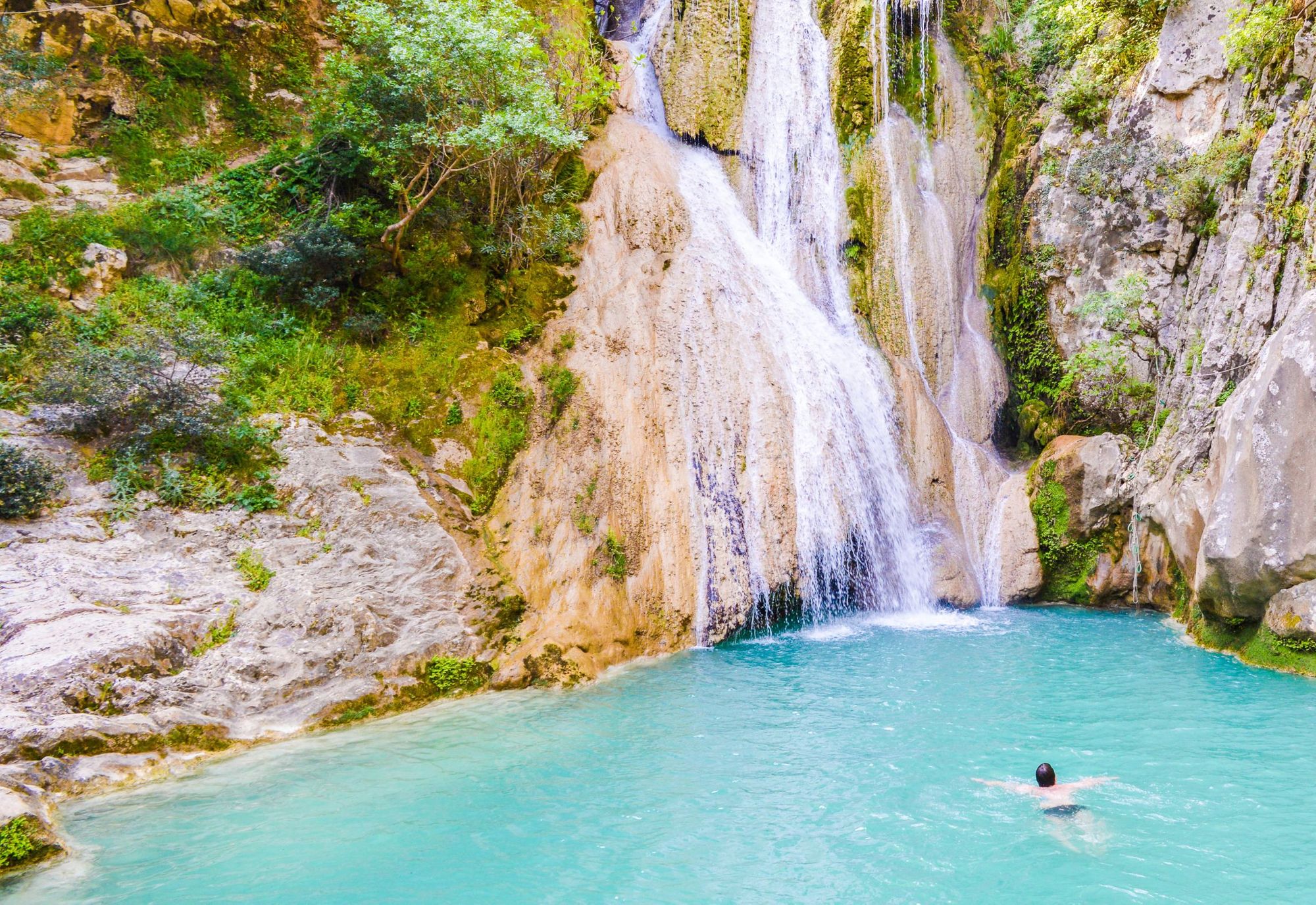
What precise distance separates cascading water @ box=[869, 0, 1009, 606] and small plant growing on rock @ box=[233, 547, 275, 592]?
1295 centimetres

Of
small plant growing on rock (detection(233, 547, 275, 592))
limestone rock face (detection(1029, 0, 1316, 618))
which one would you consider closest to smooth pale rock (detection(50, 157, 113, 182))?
small plant growing on rock (detection(233, 547, 275, 592))

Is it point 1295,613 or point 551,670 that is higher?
point 1295,613

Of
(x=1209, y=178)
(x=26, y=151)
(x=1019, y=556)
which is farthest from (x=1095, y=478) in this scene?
(x=26, y=151)

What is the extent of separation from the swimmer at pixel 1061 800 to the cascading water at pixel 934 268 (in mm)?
9523

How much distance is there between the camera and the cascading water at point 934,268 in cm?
1653

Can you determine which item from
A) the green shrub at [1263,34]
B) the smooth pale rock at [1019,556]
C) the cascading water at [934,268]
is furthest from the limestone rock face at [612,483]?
the green shrub at [1263,34]

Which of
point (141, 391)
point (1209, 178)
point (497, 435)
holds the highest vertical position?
point (1209, 178)

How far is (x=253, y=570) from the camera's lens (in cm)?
981

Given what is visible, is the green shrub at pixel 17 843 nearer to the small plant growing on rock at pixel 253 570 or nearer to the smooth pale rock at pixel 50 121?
the small plant growing on rock at pixel 253 570

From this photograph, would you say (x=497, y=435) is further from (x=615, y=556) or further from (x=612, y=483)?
(x=615, y=556)

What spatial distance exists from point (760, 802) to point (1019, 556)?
10.2 meters

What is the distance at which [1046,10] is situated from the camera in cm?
1852

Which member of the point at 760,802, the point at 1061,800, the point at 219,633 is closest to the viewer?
the point at 1061,800

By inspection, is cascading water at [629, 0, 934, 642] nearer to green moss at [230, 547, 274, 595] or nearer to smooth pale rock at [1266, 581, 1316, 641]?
smooth pale rock at [1266, 581, 1316, 641]
